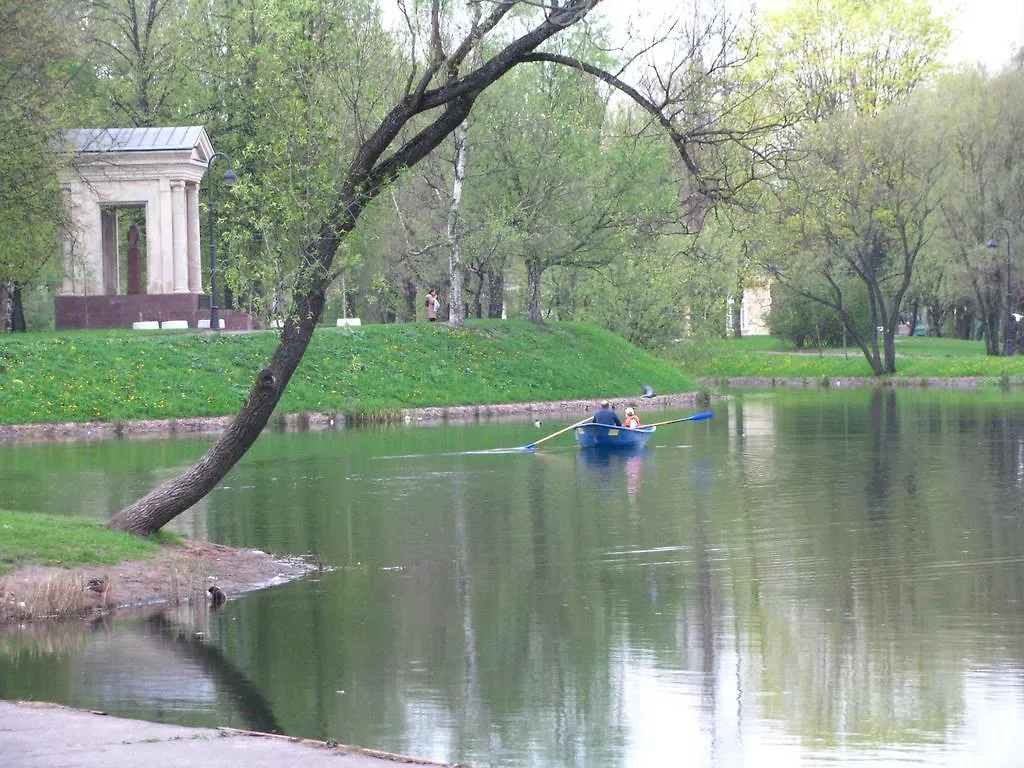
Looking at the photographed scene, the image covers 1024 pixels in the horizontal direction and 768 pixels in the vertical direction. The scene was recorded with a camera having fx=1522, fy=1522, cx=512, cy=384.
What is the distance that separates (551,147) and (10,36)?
20062 millimetres

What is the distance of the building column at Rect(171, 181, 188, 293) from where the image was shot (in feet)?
180

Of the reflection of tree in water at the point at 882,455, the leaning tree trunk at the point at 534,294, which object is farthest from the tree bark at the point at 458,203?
the reflection of tree in water at the point at 882,455

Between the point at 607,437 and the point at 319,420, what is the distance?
12.8 meters

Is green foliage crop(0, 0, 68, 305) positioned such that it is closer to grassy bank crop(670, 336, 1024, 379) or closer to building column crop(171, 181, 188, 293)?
building column crop(171, 181, 188, 293)

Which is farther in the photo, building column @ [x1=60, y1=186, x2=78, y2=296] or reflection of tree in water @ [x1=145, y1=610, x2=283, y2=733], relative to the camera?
building column @ [x1=60, y1=186, x2=78, y2=296]

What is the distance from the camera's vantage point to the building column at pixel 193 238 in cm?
5628

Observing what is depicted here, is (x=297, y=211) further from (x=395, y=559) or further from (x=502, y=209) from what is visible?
(x=502, y=209)

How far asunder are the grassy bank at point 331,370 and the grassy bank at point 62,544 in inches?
933

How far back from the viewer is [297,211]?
689 inches

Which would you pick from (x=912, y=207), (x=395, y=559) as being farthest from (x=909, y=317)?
(x=395, y=559)

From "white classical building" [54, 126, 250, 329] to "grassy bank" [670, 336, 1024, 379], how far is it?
20.8 metres

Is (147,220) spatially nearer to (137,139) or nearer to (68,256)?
(137,139)

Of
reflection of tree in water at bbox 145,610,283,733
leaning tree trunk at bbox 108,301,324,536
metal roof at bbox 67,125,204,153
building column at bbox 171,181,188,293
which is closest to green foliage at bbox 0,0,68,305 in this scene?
metal roof at bbox 67,125,204,153

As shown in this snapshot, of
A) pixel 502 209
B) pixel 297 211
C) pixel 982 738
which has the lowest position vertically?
pixel 982 738
